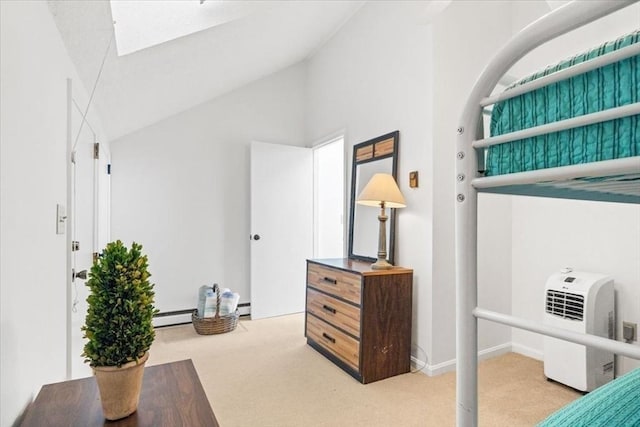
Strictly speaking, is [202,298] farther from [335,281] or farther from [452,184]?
[452,184]

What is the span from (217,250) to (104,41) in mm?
2637

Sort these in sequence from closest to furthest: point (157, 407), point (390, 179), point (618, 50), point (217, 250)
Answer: point (618, 50), point (157, 407), point (390, 179), point (217, 250)

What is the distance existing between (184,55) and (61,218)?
4.59ft

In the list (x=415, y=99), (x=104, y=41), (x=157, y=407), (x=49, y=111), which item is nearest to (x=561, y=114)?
(x=157, y=407)

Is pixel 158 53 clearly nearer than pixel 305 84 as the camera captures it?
Yes

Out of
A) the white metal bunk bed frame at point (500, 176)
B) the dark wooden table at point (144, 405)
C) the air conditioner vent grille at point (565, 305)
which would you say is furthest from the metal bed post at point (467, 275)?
the air conditioner vent grille at point (565, 305)

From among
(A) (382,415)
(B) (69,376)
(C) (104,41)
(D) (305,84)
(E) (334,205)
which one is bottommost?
(A) (382,415)

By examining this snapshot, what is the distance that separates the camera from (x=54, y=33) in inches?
50.6

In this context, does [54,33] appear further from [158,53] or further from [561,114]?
[561,114]

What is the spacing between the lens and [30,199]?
1.02m

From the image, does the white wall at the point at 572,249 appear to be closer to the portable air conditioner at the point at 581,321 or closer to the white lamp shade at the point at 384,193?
the portable air conditioner at the point at 581,321

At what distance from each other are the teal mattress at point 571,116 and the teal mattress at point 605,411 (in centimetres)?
37

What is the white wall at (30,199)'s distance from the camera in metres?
0.84

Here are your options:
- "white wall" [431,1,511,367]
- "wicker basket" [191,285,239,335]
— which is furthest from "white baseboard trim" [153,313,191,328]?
"white wall" [431,1,511,367]
